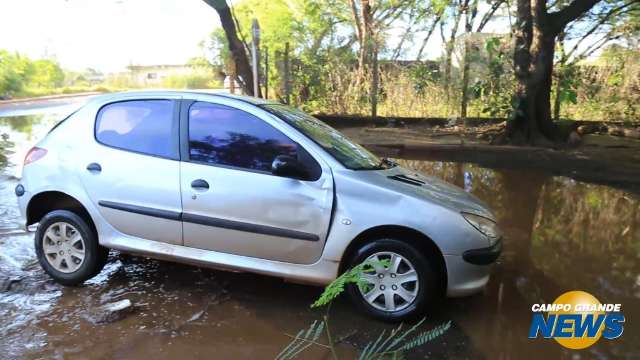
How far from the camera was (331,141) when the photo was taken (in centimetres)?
386

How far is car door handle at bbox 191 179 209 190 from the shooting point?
3502mm

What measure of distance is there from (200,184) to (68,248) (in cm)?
Result: 134

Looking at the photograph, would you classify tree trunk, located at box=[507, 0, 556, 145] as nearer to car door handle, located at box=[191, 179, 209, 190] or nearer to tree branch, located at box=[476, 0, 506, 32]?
tree branch, located at box=[476, 0, 506, 32]

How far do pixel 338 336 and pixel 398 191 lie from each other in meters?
1.07

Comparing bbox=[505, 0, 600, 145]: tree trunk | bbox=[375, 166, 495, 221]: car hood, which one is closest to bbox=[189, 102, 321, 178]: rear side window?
bbox=[375, 166, 495, 221]: car hood

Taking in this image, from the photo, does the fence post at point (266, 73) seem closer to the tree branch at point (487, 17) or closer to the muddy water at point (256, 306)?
the muddy water at point (256, 306)

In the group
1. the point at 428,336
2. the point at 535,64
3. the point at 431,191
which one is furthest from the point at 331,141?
the point at 535,64

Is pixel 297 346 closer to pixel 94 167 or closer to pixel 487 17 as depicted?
pixel 94 167

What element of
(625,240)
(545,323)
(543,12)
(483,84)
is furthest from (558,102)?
(545,323)

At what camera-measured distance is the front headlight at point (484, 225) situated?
3297 mm

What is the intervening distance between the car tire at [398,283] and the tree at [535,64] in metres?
8.83

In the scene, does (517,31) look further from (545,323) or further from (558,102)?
(545,323)

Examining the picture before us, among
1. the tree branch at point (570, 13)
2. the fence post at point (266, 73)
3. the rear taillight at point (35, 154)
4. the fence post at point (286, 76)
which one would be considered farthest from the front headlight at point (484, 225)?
the fence post at point (266, 73)

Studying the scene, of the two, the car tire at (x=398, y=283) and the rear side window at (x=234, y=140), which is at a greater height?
the rear side window at (x=234, y=140)
